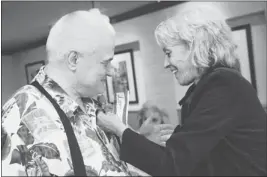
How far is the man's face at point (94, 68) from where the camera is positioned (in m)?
1.20

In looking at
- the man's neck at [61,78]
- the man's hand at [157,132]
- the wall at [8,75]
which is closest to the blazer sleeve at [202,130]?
the man's hand at [157,132]

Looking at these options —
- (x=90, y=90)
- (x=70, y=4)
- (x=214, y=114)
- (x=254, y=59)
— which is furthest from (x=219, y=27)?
(x=70, y=4)

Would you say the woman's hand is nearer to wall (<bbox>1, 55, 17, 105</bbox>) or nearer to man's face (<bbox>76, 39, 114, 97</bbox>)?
man's face (<bbox>76, 39, 114, 97</bbox>)

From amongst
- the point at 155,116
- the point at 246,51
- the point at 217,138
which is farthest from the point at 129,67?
the point at 217,138

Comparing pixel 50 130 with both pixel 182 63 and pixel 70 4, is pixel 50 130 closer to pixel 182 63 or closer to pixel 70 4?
pixel 182 63

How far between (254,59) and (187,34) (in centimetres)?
258

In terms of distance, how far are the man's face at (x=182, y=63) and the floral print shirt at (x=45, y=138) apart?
385 mm

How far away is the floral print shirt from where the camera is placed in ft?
3.47

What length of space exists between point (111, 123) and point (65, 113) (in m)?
0.19

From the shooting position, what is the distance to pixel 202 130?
3.60 feet

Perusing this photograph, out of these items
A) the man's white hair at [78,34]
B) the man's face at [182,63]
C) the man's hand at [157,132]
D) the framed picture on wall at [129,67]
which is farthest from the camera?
the framed picture on wall at [129,67]

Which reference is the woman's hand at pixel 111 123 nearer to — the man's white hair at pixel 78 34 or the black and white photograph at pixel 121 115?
the black and white photograph at pixel 121 115

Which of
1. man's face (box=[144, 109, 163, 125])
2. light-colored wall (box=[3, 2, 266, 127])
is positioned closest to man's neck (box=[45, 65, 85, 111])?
man's face (box=[144, 109, 163, 125])

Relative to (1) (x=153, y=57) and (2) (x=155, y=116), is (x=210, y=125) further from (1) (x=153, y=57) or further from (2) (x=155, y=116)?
(1) (x=153, y=57)
